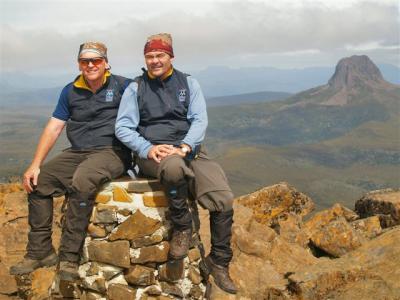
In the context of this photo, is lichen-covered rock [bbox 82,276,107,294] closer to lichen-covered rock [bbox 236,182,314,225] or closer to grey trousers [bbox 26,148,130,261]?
grey trousers [bbox 26,148,130,261]

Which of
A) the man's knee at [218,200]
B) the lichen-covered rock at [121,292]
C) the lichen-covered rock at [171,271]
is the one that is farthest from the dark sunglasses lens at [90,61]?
the lichen-covered rock at [121,292]

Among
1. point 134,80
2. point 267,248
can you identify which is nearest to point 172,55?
point 134,80

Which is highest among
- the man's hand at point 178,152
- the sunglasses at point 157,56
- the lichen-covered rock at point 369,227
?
the sunglasses at point 157,56

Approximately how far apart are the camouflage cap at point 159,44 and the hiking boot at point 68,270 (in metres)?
4.72

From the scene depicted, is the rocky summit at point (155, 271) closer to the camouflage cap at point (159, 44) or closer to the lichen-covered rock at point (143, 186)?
the lichen-covered rock at point (143, 186)

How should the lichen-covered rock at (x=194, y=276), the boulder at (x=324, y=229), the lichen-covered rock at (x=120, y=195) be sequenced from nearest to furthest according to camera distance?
the lichen-covered rock at (x=120, y=195) → the lichen-covered rock at (x=194, y=276) → the boulder at (x=324, y=229)

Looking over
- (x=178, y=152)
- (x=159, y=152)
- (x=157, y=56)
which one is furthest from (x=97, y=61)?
(x=178, y=152)

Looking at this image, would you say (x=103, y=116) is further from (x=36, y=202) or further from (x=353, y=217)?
(x=353, y=217)

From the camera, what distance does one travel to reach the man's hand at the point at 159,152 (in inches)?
344

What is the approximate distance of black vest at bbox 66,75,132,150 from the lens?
9.97 metres

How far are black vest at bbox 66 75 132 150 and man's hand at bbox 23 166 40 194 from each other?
43.6 inches

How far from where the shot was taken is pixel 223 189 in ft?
29.9

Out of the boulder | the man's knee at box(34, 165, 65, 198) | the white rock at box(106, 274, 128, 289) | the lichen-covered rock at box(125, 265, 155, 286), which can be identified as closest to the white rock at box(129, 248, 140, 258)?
the lichen-covered rock at box(125, 265, 155, 286)

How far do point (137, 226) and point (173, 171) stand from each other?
65.4 inches
